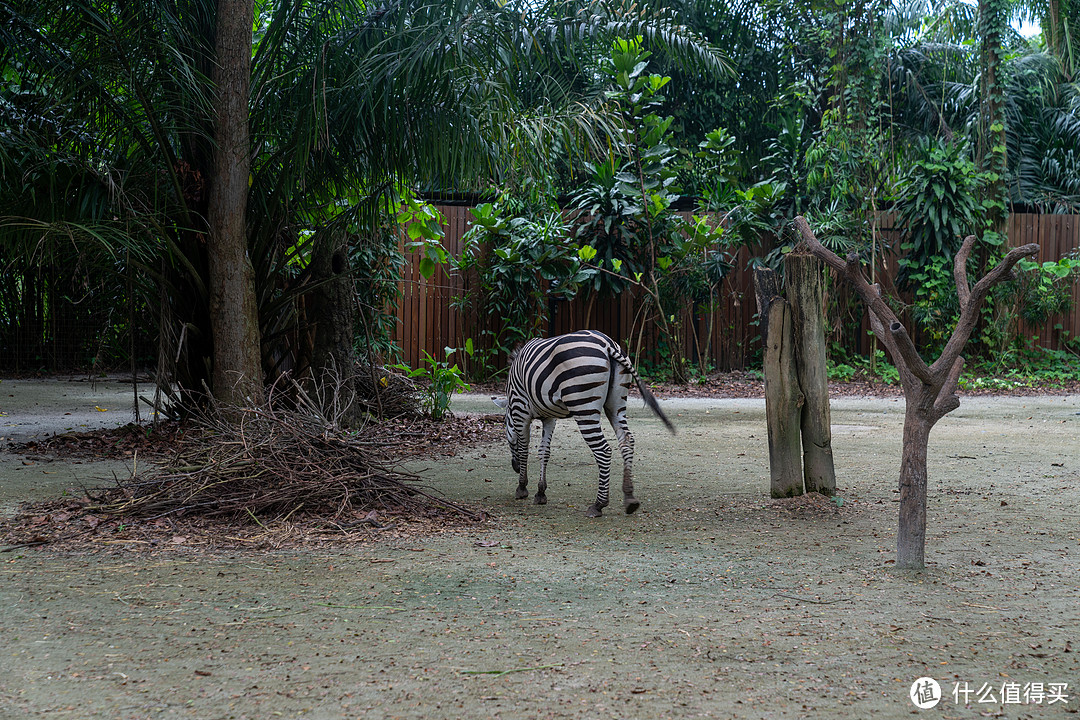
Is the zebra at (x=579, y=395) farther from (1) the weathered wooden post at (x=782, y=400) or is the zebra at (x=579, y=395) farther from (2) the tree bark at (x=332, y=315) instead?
(2) the tree bark at (x=332, y=315)

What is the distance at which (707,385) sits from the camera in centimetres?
1470

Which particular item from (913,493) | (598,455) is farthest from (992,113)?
(913,493)

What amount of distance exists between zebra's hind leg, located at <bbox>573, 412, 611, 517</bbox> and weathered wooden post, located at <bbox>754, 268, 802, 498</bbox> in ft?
3.65

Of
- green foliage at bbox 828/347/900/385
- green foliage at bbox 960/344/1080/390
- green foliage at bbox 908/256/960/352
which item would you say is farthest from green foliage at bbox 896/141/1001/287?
green foliage at bbox 960/344/1080/390

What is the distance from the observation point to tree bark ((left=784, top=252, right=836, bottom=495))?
5809 mm

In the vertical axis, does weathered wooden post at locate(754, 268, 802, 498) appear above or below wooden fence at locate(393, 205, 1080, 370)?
below

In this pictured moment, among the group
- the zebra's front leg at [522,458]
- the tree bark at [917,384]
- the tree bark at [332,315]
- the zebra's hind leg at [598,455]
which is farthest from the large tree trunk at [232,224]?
the tree bark at [917,384]

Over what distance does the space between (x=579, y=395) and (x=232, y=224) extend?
377 centimetres

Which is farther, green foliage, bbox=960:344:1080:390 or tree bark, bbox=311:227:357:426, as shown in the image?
green foliage, bbox=960:344:1080:390

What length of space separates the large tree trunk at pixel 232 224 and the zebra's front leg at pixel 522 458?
2.57 meters

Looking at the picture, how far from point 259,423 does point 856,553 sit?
3682 mm

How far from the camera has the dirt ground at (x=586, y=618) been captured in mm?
2781

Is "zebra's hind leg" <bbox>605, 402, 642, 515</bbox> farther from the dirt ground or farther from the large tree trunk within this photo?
the large tree trunk

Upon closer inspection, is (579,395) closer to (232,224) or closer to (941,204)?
(232,224)
